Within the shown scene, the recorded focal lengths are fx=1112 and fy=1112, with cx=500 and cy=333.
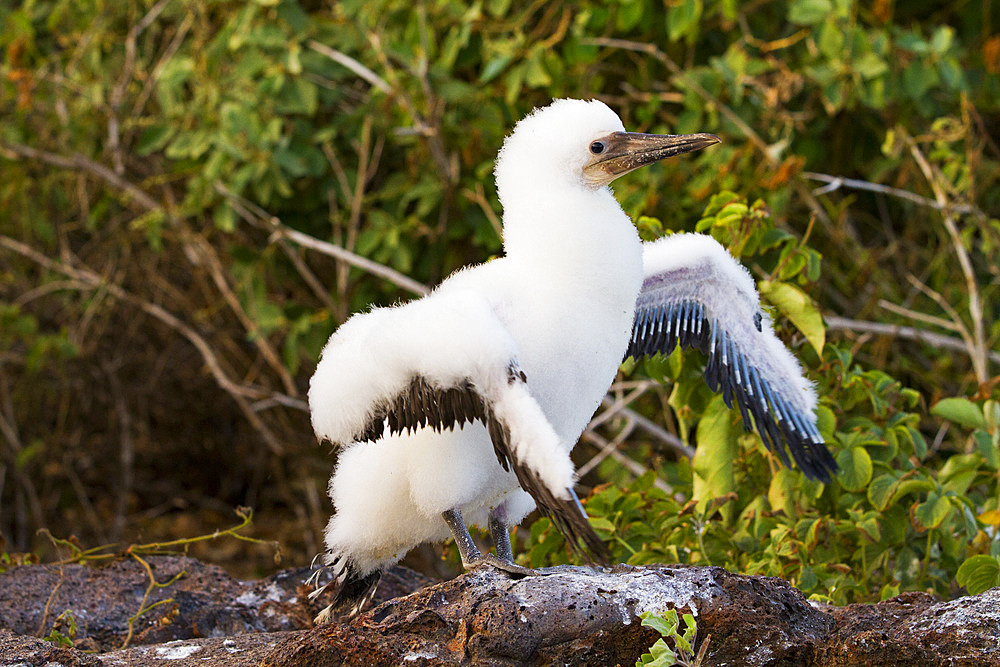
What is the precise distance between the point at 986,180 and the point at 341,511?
3.15 m

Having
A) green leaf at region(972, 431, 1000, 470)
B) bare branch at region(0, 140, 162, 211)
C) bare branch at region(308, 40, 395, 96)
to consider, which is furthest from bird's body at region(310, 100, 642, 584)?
bare branch at region(0, 140, 162, 211)

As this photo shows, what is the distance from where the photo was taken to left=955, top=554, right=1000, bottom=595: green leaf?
229 cm

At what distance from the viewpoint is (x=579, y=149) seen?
2.21m

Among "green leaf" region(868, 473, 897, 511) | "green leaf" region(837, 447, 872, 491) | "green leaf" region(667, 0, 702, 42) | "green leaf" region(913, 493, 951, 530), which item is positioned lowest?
"green leaf" region(913, 493, 951, 530)

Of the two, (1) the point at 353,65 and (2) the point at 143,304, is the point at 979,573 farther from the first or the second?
(2) the point at 143,304

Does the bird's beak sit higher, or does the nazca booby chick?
the bird's beak

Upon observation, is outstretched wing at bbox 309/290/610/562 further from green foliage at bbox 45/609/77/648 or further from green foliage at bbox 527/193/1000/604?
green foliage at bbox 527/193/1000/604

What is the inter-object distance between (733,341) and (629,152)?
648 mm

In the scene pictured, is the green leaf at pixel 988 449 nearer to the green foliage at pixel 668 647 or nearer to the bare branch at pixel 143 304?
the green foliage at pixel 668 647

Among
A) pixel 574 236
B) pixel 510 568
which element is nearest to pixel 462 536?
pixel 510 568

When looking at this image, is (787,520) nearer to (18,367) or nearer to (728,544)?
(728,544)

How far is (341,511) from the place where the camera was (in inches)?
93.5

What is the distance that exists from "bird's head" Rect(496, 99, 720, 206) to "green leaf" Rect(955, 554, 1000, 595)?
1.02 metres

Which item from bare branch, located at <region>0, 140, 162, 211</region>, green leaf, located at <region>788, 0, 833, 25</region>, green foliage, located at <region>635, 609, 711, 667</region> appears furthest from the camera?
bare branch, located at <region>0, 140, 162, 211</region>
